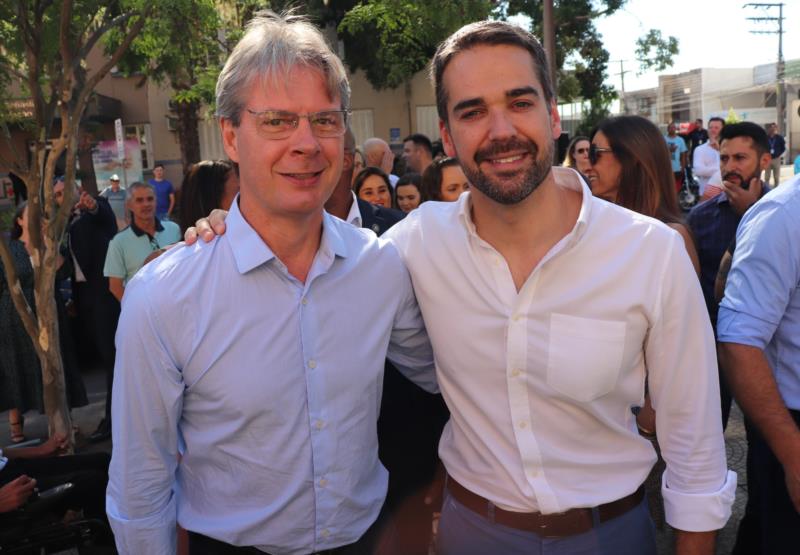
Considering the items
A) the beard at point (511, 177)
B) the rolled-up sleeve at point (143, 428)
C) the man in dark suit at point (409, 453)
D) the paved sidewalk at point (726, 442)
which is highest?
the beard at point (511, 177)

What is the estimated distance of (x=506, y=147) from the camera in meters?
1.99

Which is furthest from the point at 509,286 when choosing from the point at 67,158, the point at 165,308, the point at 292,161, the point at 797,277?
the point at 67,158

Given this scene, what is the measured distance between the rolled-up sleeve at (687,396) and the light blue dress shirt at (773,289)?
1.60ft

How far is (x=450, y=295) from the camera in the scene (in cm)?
206

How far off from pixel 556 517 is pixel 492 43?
4.25 feet

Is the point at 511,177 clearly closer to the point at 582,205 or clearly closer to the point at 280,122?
the point at 582,205

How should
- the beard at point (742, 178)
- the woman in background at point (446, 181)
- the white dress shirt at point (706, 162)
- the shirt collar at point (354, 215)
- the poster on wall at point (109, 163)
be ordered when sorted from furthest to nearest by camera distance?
the poster on wall at point (109, 163), the white dress shirt at point (706, 162), the woman in background at point (446, 181), the beard at point (742, 178), the shirt collar at point (354, 215)

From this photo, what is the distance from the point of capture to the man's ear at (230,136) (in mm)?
1968

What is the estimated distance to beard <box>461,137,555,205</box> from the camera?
198 cm

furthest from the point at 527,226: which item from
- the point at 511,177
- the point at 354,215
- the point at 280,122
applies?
the point at 354,215

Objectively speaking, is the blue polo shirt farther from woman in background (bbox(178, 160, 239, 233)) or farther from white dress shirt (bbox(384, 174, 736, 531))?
white dress shirt (bbox(384, 174, 736, 531))

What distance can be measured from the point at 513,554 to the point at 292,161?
1.20 metres

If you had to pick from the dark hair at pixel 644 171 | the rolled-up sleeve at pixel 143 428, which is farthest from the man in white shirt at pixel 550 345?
the dark hair at pixel 644 171

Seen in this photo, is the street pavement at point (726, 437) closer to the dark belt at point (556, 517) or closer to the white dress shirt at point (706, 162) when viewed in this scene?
the dark belt at point (556, 517)
